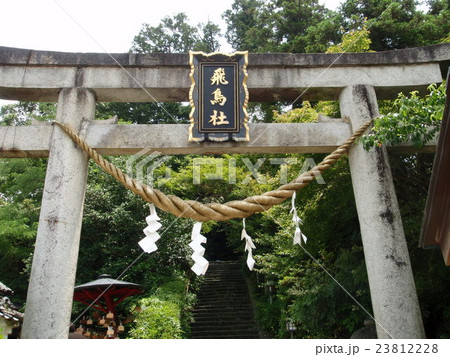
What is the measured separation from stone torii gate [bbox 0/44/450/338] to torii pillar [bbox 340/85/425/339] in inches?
0.4

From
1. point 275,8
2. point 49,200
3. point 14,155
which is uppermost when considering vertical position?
point 275,8

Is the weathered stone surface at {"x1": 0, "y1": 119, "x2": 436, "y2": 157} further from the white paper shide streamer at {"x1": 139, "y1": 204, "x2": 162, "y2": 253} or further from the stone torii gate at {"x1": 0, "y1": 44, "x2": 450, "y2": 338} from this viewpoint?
the white paper shide streamer at {"x1": 139, "y1": 204, "x2": 162, "y2": 253}

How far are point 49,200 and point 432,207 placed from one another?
12.7 feet

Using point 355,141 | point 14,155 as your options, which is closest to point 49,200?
point 14,155

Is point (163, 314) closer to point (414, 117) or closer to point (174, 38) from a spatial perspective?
point (414, 117)

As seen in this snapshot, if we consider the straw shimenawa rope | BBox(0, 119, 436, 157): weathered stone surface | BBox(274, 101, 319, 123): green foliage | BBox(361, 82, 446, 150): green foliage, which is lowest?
the straw shimenawa rope

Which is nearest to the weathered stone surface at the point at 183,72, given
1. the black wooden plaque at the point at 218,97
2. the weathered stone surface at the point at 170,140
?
the black wooden plaque at the point at 218,97

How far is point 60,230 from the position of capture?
4188mm

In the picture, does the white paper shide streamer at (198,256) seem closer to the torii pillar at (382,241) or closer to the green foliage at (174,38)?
the torii pillar at (382,241)

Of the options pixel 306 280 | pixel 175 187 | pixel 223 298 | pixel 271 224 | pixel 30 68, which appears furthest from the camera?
pixel 223 298

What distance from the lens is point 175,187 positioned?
12.6 metres

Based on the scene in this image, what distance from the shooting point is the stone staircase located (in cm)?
1149

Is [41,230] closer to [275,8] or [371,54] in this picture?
[371,54]

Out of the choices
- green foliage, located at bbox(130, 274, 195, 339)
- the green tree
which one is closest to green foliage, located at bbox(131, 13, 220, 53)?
the green tree
